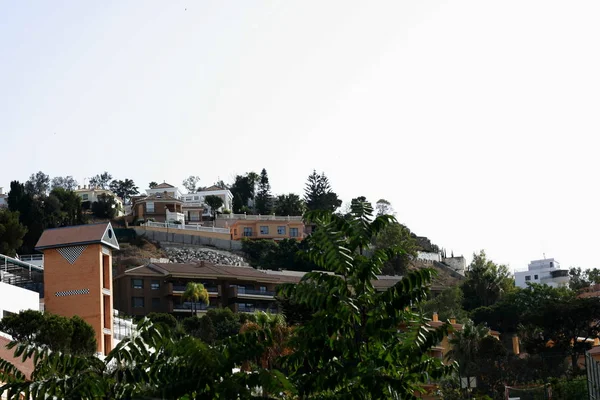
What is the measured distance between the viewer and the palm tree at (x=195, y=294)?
94.9 meters

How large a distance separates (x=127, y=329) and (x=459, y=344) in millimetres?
20891

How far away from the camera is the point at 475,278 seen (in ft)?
352

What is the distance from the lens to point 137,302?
318 feet

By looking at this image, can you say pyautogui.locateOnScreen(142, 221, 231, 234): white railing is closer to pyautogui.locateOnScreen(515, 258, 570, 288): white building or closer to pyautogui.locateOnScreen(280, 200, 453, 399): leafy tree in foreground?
pyautogui.locateOnScreen(515, 258, 570, 288): white building

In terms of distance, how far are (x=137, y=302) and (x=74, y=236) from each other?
4331 centimetres

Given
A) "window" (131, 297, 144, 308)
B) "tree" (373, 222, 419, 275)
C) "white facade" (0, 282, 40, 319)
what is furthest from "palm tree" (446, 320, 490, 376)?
"tree" (373, 222, 419, 275)

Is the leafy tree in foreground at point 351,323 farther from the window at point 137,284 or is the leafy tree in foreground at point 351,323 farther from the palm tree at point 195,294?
the window at point 137,284

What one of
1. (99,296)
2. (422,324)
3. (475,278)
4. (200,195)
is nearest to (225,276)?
(475,278)

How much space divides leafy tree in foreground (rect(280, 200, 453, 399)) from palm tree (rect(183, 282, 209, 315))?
271 ft

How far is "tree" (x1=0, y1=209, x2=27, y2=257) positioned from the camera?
110938 millimetres

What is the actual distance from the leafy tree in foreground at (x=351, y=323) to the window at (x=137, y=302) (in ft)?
279

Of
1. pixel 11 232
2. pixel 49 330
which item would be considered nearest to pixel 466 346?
pixel 49 330

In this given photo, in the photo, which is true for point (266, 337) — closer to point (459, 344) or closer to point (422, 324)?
point (422, 324)

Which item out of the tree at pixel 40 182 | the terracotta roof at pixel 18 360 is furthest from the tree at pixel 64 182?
the terracotta roof at pixel 18 360
